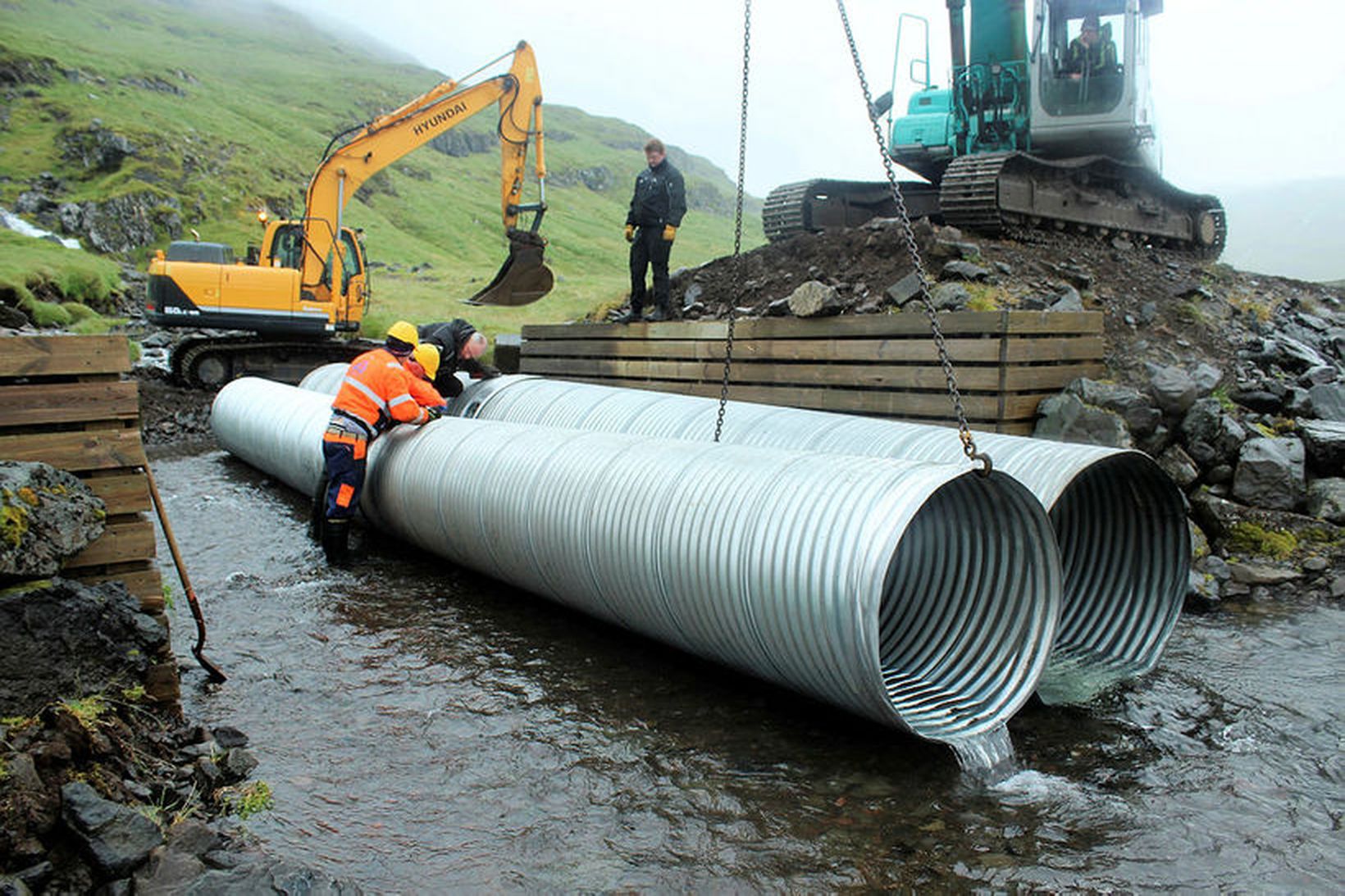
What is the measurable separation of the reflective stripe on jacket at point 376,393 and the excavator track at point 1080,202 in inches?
266

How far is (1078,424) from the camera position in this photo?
689 cm

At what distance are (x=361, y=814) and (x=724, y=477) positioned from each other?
7.02 ft

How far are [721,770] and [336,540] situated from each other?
441 centimetres

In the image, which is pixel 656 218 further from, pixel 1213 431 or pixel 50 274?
pixel 50 274

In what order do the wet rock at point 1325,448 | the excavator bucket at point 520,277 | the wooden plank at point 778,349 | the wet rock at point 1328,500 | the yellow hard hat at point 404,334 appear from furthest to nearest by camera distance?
1. the excavator bucket at point 520,277
2. the yellow hard hat at point 404,334
3. the wet rock at point 1325,448
4. the wooden plank at point 778,349
5. the wet rock at point 1328,500

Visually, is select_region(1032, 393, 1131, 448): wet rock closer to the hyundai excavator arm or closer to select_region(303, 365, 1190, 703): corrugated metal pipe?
select_region(303, 365, 1190, 703): corrugated metal pipe

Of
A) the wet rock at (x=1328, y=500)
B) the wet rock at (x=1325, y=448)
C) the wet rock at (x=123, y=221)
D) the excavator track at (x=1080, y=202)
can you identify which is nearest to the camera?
the wet rock at (x=1328, y=500)

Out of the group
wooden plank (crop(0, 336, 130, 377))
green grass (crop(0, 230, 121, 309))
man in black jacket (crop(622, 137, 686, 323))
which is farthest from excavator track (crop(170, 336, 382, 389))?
wooden plank (crop(0, 336, 130, 377))

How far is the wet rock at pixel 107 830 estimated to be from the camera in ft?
9.72

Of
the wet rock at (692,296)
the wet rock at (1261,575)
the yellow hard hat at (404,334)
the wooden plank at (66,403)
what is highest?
the wet rock at (692,296)

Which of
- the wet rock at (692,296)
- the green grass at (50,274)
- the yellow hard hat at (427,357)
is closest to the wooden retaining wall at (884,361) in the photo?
the wet rock at (692,296)

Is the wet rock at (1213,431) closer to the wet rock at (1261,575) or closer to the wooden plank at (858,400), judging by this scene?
the wet rock at (1261,575)

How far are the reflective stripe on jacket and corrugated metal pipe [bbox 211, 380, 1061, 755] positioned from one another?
1.44 meters

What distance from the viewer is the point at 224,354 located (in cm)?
1655
